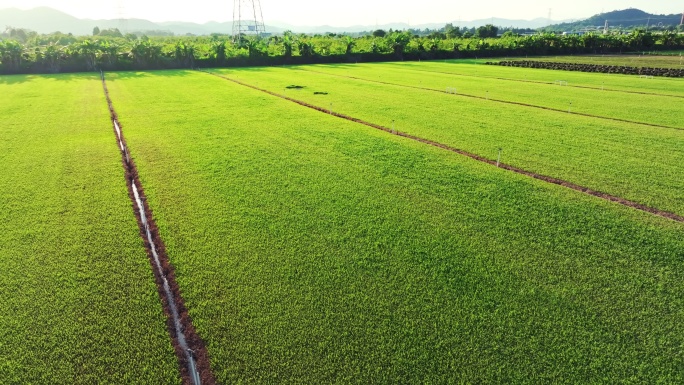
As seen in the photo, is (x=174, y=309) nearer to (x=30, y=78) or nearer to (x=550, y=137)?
(x=550, y=137)

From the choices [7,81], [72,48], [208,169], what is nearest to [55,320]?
[208,169]

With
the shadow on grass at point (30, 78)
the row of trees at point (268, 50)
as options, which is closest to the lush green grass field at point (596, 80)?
the row of trees at point (268, 50)

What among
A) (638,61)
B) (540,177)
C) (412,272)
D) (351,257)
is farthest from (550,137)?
(638,61)

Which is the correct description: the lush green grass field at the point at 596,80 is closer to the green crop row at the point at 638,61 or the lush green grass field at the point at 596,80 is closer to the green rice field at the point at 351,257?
the green crop row at the point at 638,61

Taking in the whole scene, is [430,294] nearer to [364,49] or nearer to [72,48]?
[72,48]

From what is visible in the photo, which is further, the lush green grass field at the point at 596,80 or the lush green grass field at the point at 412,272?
the lush green grass field at the point at 596,80

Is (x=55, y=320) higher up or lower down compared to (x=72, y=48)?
lower down

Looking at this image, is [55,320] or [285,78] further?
[285,78]
